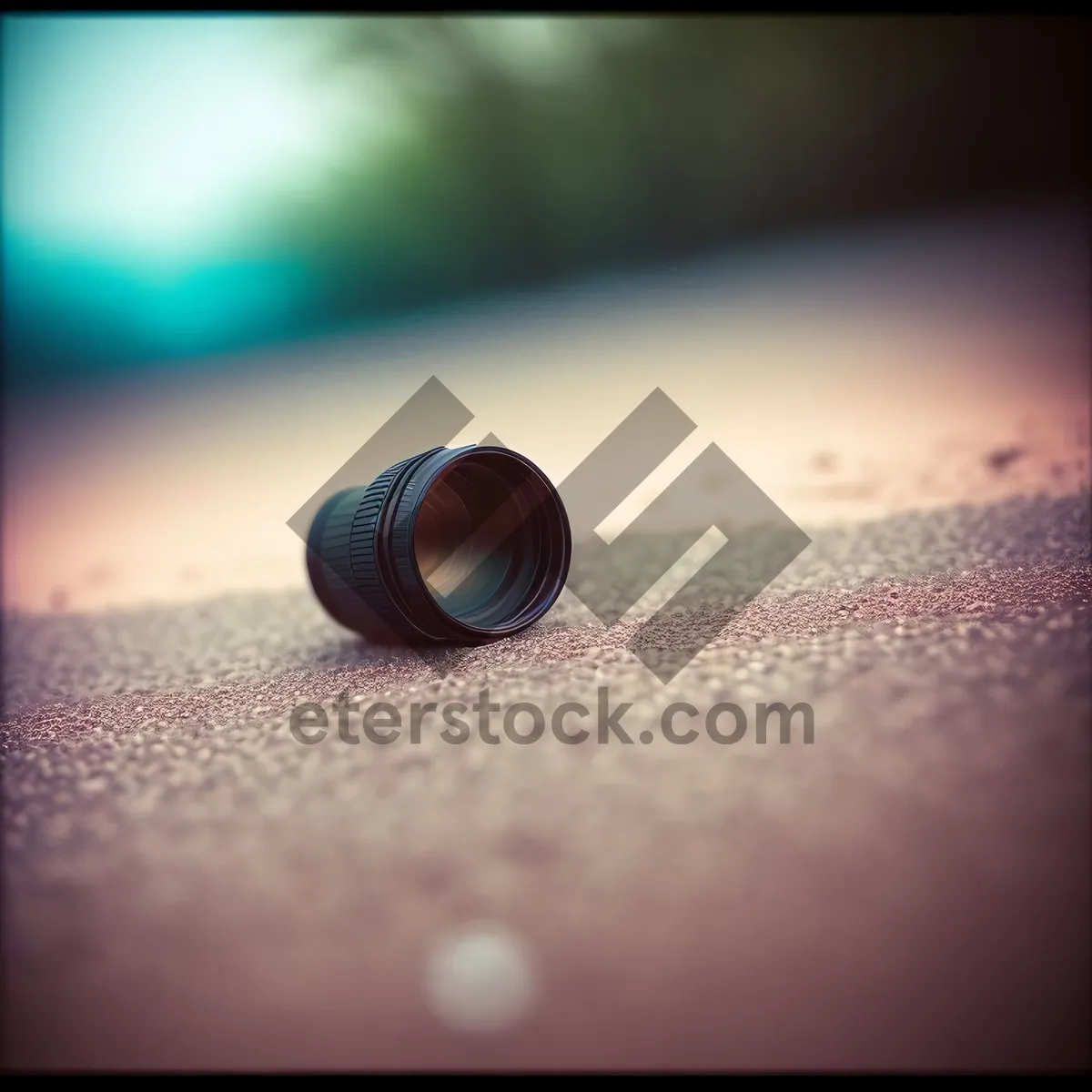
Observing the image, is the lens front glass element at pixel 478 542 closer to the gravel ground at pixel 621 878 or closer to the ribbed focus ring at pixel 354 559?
the ribbed focus ring at pixel 354 559

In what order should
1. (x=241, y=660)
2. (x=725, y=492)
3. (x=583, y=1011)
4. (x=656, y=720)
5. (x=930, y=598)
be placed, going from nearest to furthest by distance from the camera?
1. (x=583, y=1011)
2. (x=656, y=720)
3. (x=930, y=598)
4. (x=241, y=660)
5. (x=725, y=492)

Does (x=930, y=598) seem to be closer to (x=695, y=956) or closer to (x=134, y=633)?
(x=695, y=956)

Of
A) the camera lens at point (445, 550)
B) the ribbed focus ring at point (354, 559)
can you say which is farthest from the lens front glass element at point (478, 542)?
the ribbed focus ring at point (354, 559)

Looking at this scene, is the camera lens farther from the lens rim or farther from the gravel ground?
the gravel ground

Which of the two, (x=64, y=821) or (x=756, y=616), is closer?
(x=64, y=821)

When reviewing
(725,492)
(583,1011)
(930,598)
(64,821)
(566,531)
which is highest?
(725,492)

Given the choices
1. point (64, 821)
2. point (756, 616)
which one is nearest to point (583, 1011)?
point (64, 821)
